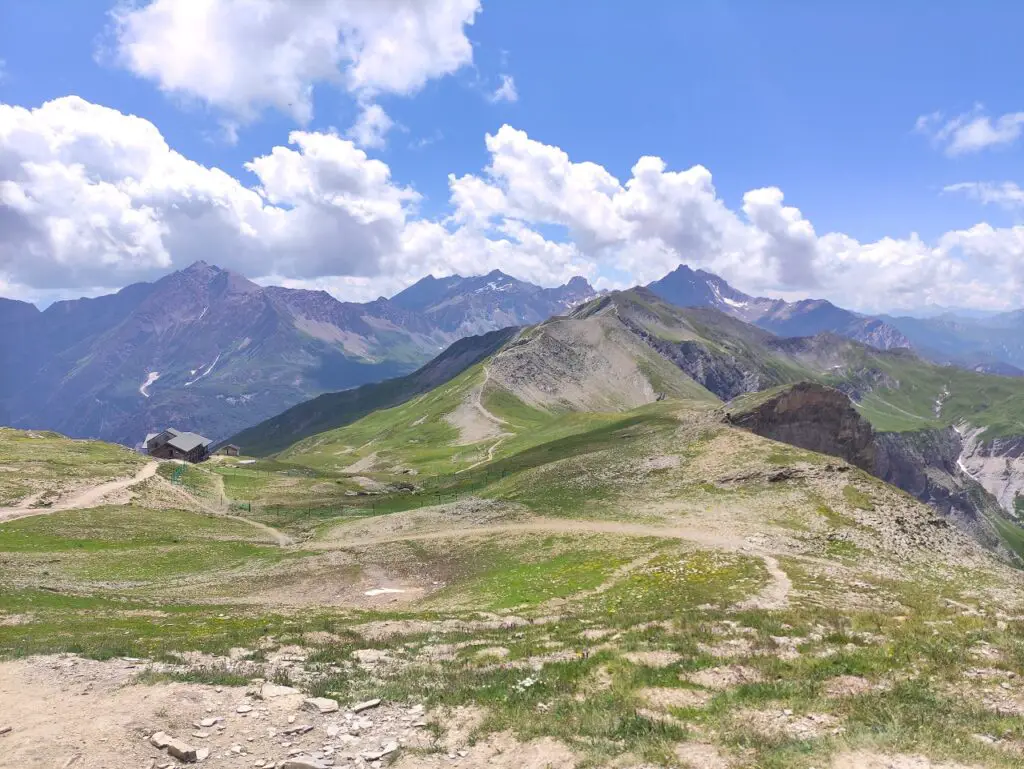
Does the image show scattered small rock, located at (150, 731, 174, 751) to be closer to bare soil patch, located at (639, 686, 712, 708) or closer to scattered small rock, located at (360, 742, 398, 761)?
scattered small rock, located at (360, 742, 398, 761)

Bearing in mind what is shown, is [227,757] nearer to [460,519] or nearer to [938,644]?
[938,644]

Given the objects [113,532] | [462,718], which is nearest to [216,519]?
[113,532]

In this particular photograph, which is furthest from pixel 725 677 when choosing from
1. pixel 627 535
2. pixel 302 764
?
pixel 627 535

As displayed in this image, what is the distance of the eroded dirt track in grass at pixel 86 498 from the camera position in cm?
6744

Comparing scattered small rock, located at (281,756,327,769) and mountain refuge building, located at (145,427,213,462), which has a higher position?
mountain refuge building, located at (145,427,213,462)

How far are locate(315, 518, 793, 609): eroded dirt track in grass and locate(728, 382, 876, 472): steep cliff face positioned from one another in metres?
68.3

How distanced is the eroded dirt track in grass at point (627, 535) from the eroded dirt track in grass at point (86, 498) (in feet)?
107

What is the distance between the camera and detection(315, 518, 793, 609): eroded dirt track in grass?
35906 mm

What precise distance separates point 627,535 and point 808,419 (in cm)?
9409

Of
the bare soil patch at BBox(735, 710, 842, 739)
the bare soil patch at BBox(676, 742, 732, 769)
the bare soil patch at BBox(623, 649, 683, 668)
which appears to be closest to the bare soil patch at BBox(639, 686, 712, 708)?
the bare soil patch at BBox(735, 710, 842, 739)

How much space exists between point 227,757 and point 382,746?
389 centimetres

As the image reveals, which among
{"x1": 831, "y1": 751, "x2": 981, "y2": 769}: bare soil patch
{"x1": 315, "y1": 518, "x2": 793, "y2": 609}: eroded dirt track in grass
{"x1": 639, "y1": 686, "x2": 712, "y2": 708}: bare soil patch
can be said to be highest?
{"x1": 831, "y1": 751, "x2": 981, "y2": 769}: bare soil patch

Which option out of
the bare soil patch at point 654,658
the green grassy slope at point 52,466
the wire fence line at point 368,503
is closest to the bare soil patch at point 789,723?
the bare soil patch at point 654,658

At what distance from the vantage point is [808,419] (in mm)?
128000
